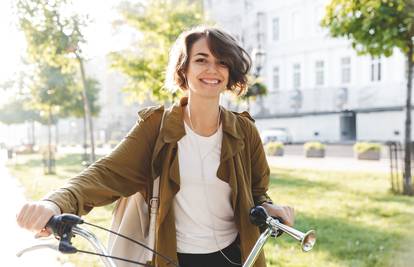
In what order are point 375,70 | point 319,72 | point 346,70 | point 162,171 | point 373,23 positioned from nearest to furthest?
Result: point 162,171 → point 373,23 → point 375,70 → point 346,70 → point 319,72

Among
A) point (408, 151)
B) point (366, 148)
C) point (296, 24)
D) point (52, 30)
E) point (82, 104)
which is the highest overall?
point (296, 24)

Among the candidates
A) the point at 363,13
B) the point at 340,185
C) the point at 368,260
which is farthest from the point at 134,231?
the point at 340,185

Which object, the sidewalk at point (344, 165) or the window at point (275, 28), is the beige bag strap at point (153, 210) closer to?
the sidewalk at point (344, 165)

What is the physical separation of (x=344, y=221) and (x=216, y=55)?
22.0 ft

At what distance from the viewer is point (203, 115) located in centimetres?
230

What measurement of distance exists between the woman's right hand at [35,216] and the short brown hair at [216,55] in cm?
86

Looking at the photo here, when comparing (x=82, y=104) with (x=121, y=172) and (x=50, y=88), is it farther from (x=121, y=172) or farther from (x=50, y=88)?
(x=121, y=172)

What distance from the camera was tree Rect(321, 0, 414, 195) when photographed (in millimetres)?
9422

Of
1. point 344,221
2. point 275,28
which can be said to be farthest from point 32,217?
point 275,28

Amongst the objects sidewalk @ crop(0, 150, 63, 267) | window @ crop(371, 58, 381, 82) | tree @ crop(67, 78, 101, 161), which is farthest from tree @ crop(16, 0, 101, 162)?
window @ crop(371, 58, 381, 82)

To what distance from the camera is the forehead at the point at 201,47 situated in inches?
88.0

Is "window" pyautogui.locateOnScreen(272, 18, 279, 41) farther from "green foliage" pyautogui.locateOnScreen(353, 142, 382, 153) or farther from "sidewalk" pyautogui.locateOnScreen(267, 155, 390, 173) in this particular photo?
"sidewalk" pyautogui.locateOnScreen(267, 155, 390, 173)

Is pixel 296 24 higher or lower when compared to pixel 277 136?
higher

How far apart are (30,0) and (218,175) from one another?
13484 mm
